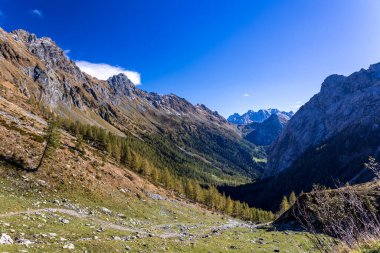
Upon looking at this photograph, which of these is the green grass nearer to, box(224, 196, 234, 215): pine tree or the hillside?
the hillside

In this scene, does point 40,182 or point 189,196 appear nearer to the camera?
point 40,182

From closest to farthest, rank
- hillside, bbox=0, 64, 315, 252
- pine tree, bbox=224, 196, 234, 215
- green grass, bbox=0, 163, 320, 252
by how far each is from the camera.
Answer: green grass, bbox=0, 163, 320, 252 → hillside, bbox=0, 64, 315, 252 → pine tree, bbox=224, 196, 234, 215

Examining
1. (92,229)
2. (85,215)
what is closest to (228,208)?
(85,215)

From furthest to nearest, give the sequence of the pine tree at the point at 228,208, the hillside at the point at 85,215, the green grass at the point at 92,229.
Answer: the pine tree at the point at 228,208 → the hillside at the point at 85,215 → the green grass at the point at 92,229

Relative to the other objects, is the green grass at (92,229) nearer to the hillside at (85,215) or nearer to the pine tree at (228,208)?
the hillside at (85,215)

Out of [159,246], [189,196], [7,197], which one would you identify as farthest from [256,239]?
[189,196]

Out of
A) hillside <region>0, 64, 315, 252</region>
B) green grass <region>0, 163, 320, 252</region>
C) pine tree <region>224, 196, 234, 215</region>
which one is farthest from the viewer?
pine tree <region>224, 196, 234, 215</region>

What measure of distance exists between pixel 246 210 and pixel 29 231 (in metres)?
121

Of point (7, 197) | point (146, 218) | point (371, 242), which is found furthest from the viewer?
point (146, 218)

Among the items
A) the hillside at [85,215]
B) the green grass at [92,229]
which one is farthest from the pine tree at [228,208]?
the green grass at [92,229]

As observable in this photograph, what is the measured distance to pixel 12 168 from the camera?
152 ft

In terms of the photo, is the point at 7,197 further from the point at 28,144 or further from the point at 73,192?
the point at 28,144

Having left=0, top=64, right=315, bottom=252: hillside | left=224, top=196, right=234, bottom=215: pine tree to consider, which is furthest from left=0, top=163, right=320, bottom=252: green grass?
left=224, top=196, right=234, bottom=215: pine tree

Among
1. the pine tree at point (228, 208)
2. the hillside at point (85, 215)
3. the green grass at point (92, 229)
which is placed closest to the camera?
the green grass at point (92, 229)
